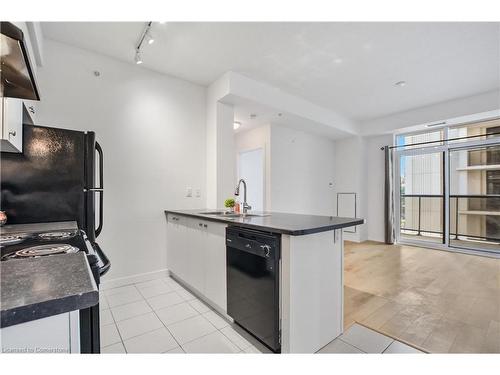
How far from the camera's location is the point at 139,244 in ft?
9.62

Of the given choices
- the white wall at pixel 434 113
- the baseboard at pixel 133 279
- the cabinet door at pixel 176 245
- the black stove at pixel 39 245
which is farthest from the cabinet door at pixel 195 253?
the white wall at pixel 434 113

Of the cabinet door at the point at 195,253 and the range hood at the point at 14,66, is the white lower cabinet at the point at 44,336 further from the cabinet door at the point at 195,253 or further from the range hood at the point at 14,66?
the cabinet door at the point at 195,253

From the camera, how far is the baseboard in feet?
8.89

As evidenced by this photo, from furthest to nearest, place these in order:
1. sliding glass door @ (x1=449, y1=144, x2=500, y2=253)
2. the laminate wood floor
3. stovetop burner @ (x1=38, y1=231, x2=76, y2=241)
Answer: sliding glass door @ (x1=449, y1=144, x2=500, y2=253), the laminate wood floor, stovetop burner @ (x1=38, y1=231, x2=76, y2=241)

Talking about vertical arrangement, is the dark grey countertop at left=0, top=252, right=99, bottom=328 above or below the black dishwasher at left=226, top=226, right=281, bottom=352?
above

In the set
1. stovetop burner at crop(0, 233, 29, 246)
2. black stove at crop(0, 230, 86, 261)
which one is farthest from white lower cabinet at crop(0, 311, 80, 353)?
stovetop burner at crop(0, 233, 29, 246)

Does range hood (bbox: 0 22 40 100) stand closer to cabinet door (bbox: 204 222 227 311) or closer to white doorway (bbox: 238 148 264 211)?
cabinet door (bbox: 204 222 227 311)

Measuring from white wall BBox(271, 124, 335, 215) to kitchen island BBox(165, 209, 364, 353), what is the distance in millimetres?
2445

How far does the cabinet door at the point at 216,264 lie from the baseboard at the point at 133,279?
1086 mm

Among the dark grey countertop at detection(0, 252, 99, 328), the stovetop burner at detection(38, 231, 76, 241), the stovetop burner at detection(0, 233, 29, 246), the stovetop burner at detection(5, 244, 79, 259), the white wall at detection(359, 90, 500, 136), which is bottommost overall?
the stovetop burner at detection(38, 231, 76, 241)

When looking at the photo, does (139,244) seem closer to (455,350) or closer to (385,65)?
(455,350)

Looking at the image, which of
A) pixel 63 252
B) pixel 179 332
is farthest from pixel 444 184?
pixel 63 252

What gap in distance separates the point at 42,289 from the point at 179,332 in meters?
1.59

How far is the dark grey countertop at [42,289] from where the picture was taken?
18.7 inches
